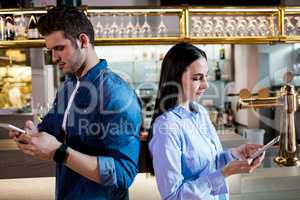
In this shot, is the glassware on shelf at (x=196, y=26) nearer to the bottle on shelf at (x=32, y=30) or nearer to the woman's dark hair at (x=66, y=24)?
the bottle on shelf at (x=32, y=30)

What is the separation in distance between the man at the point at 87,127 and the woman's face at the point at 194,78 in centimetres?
28

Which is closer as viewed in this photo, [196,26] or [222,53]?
[196,26]

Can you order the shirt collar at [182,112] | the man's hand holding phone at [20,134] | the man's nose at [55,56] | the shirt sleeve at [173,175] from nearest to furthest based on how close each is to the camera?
1. the man's hand holding phone at [20,134]
2. the man's nose at [55,56]
3. the shirt sleeve at [173,175]
4. the shirt collar at [182,112]

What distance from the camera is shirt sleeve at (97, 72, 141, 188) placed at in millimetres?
1093

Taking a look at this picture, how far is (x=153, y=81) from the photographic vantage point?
6.10 m

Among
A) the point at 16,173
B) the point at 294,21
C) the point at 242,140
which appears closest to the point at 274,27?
the point at 294,21

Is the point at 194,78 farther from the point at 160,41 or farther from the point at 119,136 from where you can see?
the point at 160,41

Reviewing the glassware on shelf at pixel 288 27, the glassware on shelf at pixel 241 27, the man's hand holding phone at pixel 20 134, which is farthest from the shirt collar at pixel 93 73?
the glassware on shelf at pixel 288 27

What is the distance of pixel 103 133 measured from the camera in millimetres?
1129

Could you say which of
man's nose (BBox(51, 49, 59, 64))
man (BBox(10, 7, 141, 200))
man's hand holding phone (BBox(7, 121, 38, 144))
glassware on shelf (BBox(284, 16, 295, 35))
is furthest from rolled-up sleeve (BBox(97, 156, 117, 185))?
glassware on shelf (BBox(284, 16, 295, 35))

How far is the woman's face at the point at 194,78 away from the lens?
1420 mm

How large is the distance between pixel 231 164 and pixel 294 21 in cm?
291

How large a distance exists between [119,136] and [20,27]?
2669 mm

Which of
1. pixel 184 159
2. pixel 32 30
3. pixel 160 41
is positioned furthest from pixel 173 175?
pixel 32 30
